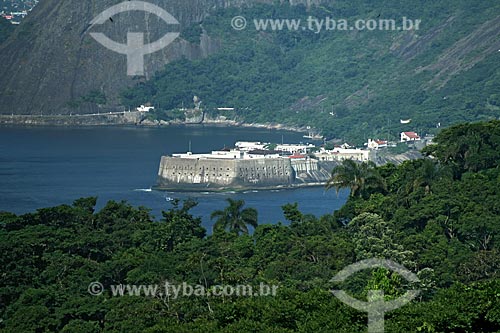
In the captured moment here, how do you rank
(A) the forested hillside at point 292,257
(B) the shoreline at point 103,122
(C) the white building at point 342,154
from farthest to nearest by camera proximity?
1. (B) the shoreline at point 103,122
2. (C) the white building at point 342,154
3. (A) the forested hillside at point 292,257

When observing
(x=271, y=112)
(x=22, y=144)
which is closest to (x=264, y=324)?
(x=22, y=144)

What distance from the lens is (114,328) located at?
44.3 meters

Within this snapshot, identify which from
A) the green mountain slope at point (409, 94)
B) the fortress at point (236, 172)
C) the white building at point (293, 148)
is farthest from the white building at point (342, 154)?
the green mountain slope at point (409, 94)

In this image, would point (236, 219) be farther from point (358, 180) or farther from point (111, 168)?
point (111, 168)

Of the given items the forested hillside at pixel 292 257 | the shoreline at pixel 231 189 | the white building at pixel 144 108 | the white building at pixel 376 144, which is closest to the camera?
the forested hillside at pixel 292 257

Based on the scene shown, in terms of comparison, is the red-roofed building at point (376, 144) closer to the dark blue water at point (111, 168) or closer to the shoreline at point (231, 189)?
the dark blue water at point (111, 168)

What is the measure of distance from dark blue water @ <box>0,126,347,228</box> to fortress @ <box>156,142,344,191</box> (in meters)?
1.74

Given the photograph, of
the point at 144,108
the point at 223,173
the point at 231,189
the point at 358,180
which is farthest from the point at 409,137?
the point at 358,180

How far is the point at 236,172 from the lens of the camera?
11800 cm

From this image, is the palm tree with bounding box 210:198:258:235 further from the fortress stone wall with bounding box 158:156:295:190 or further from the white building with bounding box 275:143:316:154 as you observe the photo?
the white building with bounding box 275:143:316:154

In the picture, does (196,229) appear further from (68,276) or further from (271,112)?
(271,112)

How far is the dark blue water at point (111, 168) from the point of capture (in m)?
99.9

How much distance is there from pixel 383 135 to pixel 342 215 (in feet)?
298

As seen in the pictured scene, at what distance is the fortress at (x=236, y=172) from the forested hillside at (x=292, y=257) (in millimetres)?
45359
